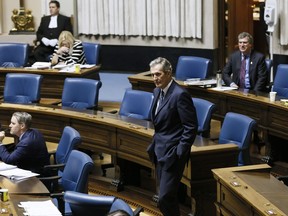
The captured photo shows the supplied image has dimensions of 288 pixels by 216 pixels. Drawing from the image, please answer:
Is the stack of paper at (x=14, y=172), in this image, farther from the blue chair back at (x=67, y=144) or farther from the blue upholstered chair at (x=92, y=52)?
the blue upholstered chair at (x=92, y=52)

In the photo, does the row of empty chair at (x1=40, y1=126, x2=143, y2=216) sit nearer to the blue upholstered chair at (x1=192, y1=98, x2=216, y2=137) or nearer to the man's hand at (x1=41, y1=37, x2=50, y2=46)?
the blue upholstered chair at (x1=192, y1=98, x2=216, y2=137)


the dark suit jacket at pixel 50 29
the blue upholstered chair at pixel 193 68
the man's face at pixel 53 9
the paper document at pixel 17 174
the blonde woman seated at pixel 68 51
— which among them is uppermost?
the man's face at pixel 53 9

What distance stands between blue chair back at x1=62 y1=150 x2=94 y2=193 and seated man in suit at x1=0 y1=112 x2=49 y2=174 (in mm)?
500

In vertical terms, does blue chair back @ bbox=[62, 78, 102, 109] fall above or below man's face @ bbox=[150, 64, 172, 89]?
below

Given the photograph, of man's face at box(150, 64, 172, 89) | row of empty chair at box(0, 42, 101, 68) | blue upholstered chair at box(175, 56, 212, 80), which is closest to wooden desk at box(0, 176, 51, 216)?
man's face at box(150, 64, 172, 89)

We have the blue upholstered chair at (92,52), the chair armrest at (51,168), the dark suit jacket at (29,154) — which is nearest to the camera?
the dark suit jacket at (29,154)

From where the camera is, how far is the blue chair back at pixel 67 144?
23.6 ft

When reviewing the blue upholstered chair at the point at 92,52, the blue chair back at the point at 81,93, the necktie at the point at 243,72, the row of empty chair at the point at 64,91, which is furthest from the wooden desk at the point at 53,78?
the necktie at the point at 243,72

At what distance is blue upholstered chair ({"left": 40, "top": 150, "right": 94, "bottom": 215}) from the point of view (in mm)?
6320

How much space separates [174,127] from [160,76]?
1.55ft

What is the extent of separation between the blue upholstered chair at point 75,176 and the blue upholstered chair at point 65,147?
34 centimetres

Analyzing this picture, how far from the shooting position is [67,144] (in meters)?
7.34

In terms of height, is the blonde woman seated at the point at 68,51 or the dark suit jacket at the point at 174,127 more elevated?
the blonde woman seated at the point at 68,51

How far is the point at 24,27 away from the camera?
14859 mm
